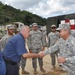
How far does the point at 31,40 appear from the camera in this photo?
9703 millimetres

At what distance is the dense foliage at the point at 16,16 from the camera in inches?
3110

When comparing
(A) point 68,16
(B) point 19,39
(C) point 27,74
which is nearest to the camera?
(B) point 19,39

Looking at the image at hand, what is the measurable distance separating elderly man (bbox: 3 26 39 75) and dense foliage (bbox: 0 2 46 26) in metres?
69.2

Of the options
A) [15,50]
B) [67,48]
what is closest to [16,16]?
[15,50]

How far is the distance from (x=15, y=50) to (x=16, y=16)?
274 feet

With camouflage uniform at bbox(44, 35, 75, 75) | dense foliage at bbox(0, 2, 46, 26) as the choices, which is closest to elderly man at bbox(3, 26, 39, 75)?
camouflage uniform at bbox(44, 35, 75, 75)

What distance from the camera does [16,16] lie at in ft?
291

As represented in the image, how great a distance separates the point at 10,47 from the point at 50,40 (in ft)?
15.6

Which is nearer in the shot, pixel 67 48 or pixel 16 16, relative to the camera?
pixel 67 48

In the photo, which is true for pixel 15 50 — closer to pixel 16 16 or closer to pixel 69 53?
pixel 69 53

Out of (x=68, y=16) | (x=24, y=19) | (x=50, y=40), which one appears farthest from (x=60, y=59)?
(x=24, y=19)

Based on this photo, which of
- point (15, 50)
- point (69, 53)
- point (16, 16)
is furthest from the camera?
point (16, 16)

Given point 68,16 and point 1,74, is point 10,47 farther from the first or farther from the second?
point 68,16

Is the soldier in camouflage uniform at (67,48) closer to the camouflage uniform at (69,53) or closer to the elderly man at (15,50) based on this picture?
the camouflage uniform at (69,53)
